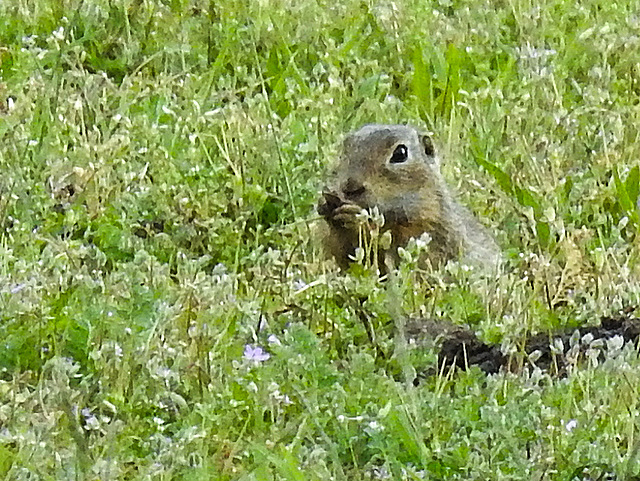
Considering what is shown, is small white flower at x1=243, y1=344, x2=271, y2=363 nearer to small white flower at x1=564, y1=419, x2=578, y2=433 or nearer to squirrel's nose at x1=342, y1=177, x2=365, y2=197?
small white flower at x1=564, y1=419, x2=578, y2=433

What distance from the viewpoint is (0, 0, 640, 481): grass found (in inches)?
130

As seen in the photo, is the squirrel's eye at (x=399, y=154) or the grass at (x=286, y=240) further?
the squirrel's eye at (x=399, y=154)

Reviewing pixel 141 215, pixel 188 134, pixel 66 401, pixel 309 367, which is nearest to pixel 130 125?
pixel 188 134

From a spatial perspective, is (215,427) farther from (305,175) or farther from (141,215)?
(305,175)

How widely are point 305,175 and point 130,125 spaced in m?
0.67

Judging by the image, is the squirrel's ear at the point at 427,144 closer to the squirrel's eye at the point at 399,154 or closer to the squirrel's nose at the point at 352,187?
the squirrel's eye at the point at 399,154

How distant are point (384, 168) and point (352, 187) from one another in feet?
0.58

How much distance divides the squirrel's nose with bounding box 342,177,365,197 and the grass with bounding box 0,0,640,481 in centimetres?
17

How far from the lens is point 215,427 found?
3408mm

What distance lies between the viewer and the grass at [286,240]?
10.9ft

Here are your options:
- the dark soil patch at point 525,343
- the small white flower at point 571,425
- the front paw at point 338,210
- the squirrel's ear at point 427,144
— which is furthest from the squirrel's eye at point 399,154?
the small white flower at point 571,425

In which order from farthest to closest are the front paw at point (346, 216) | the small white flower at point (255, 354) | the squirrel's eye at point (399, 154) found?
the squirrel's eye at point (399, 154)
the front paw at point (346, 216)
the small white flower at point (255, 354)

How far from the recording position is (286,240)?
5109mm

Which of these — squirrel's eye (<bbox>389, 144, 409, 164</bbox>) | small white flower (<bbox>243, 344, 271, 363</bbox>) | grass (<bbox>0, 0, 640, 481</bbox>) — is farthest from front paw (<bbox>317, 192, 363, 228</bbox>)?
small white flower (<bbox>243, 344, 271, 363</bbox>)
